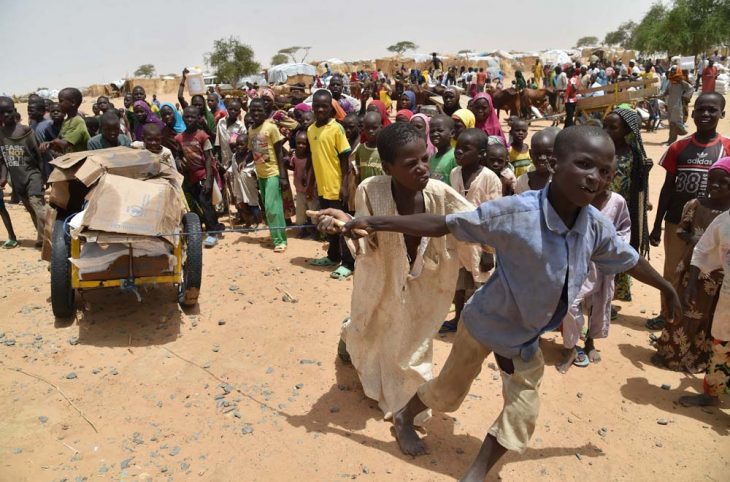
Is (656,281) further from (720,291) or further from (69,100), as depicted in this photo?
(69,100)

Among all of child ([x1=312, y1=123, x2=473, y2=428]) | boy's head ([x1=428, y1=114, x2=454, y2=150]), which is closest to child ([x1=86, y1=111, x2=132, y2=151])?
boy's head ([x1=428, y1=114, x2=454, y2=150])

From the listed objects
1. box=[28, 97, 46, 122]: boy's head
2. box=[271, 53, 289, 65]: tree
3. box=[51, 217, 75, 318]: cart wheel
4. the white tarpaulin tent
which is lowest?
box=[51, 217, 75, 318]: cart wheel

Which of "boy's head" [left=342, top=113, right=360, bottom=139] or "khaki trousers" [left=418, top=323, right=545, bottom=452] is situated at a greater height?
"boy's head" [left=342, top=113, right=360, bottom=139]

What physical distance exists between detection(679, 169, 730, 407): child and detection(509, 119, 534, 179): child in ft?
6.63

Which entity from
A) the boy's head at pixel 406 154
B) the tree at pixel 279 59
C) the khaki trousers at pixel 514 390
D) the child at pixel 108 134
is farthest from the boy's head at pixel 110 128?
the tree at pixel 279 59

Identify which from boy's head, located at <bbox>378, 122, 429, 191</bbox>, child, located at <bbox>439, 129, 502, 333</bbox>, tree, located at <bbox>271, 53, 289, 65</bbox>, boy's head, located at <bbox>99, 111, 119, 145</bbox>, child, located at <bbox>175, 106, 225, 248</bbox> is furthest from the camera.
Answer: tree, located at <bbox>271, 53, 289, 65</bbox>

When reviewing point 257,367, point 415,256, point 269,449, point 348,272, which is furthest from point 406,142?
point 348,272

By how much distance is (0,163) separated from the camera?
6625 mm

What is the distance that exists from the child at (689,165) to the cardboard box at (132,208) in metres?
3.98

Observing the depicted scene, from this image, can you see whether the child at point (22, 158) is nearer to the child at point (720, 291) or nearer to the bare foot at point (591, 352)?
the bare foot at point (591, 352)

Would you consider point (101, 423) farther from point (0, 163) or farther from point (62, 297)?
point (0, 163)

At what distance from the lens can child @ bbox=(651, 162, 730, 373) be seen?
3625 millimetres

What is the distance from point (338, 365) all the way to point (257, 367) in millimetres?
599

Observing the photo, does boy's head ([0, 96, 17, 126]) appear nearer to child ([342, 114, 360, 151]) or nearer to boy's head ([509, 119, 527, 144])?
child ([342, 114, 360, 151])
